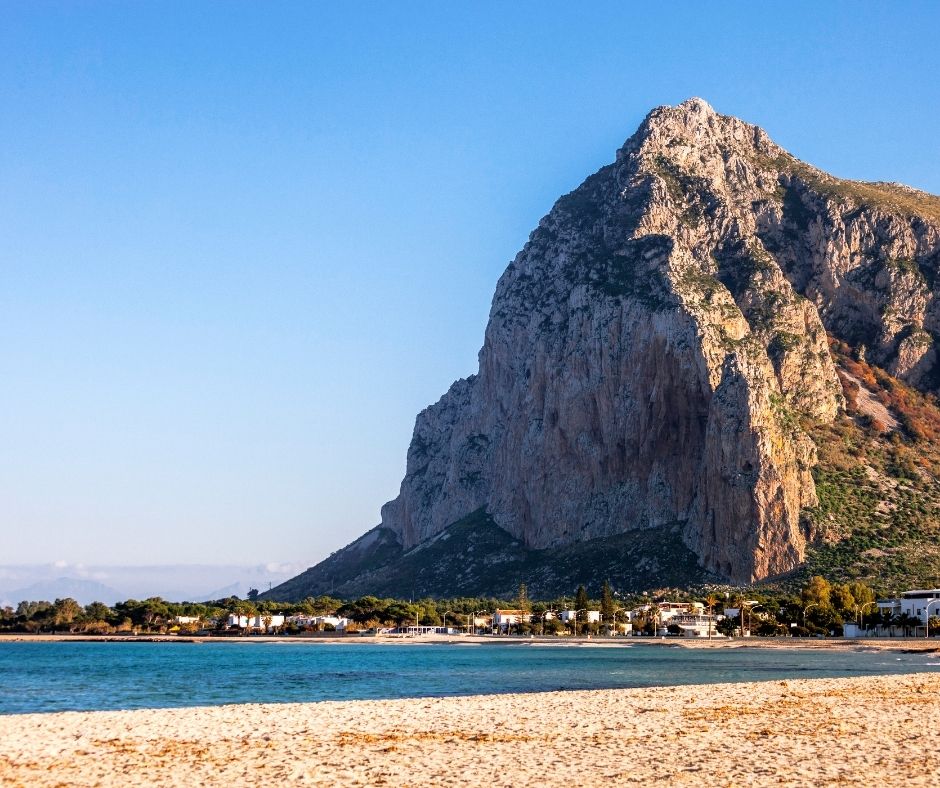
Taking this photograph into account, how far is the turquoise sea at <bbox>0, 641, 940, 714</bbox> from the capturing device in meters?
55.2

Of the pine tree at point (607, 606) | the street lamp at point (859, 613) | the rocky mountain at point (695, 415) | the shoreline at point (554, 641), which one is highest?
the rocky mountain at point (695, 415)

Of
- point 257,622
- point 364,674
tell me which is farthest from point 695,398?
point 364,674

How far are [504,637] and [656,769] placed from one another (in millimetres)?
127470

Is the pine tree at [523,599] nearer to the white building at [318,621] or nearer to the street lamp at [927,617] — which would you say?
the white building at [318,621]

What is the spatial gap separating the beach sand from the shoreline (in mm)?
68109

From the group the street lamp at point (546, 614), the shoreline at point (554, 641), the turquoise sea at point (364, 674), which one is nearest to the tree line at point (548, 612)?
the street lamp at point (546, 614)

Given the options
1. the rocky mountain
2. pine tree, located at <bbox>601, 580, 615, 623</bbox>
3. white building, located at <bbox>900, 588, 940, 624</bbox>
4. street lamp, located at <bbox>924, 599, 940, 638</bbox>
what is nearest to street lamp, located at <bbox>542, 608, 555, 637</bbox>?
pine tree, located at <bbox>601, 580, 615, 623</bbox>

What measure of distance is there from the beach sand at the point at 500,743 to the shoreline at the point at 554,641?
68.1 metres

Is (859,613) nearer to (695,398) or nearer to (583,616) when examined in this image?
(583,616)

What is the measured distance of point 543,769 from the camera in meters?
24.7

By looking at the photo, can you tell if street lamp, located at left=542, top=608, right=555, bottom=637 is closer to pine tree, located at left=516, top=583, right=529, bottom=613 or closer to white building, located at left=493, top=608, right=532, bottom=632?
white building, located at left=493, top=608, right=532, bottom=632

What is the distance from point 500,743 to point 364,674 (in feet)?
150

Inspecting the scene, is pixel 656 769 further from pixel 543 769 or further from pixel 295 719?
pixel 295 719

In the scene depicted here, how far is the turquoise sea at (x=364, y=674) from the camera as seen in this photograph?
181 feet
